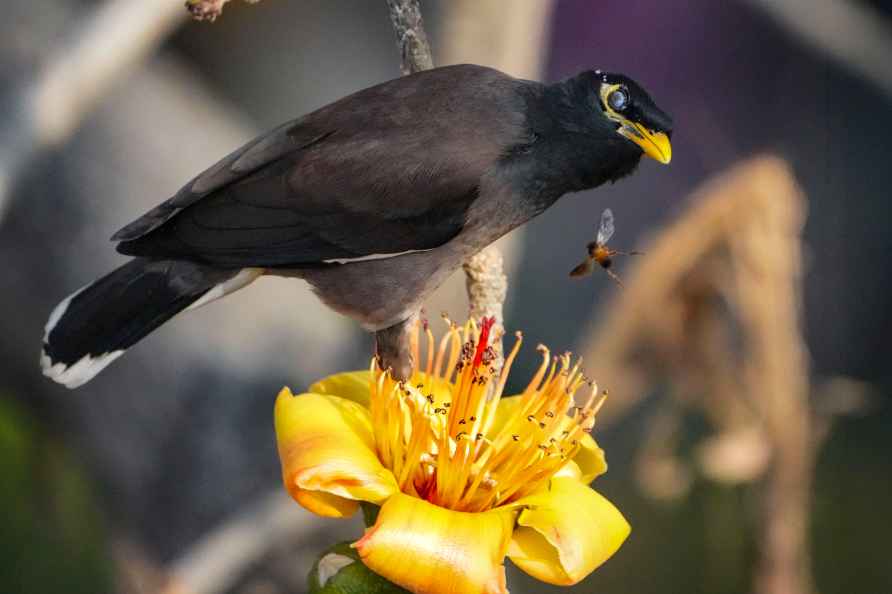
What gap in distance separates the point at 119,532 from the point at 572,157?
2.97ft

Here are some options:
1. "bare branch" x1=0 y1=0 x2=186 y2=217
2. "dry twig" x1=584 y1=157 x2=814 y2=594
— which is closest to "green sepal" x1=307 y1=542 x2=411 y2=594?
"bare branch" x1=0 y1=0 x2=186 y2=217

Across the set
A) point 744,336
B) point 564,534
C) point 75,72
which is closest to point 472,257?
point 564,534

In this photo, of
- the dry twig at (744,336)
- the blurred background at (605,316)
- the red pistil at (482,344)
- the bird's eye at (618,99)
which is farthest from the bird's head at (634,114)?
the dry twig at (744,336)

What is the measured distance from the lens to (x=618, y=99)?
45 centimetres

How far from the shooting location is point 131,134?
1.17 m

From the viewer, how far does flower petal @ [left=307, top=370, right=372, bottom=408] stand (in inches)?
20.8

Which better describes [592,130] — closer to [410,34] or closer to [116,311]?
[410,34]

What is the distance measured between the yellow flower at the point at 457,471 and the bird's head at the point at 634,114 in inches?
3.9

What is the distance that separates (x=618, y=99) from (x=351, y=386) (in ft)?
0.60

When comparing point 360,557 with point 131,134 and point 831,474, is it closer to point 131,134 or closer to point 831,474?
point 131,134

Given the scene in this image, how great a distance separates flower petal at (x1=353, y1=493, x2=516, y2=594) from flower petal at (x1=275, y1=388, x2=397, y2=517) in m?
0.02

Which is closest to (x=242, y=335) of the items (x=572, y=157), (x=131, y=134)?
(x=131, y=134)

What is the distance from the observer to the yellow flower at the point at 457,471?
43cm

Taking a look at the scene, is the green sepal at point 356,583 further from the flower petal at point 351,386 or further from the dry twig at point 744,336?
the dry twig at point 744,336
